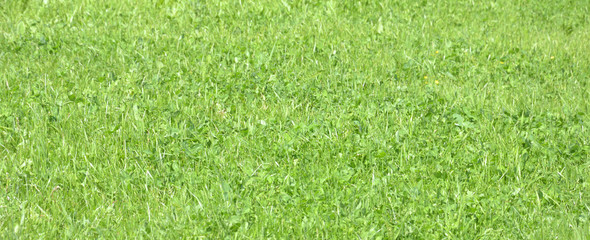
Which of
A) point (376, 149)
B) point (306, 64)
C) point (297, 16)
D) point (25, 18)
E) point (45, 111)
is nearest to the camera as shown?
point (376, 149)

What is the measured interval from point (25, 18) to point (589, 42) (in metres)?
6.05

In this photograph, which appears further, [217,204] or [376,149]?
[376,149]

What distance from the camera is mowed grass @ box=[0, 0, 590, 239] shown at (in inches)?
138

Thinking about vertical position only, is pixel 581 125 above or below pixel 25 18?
below

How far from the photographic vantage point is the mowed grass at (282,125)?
3.51 metres

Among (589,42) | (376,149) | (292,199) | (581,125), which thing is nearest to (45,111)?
(292,199)

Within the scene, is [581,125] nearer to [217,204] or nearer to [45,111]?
[217,204]

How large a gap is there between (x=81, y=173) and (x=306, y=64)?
102 inches

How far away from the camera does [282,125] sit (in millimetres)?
4586

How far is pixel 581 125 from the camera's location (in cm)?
464

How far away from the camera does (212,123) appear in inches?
182

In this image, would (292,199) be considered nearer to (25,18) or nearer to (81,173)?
(81,173)

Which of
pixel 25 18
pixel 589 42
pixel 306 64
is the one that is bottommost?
pixel 589 42

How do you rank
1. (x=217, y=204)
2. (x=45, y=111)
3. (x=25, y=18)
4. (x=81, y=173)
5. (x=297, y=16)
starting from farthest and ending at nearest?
(x=297, y=16) < (x=25, y=18) < (x=45, y=111) < (x=81, y=173) < (x=217, y=204)
